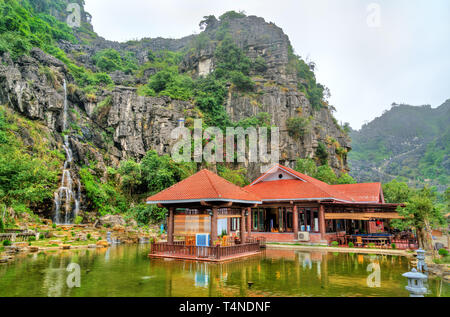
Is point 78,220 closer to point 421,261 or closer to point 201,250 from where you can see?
point 201,250

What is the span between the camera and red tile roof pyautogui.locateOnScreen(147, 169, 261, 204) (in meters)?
13.1

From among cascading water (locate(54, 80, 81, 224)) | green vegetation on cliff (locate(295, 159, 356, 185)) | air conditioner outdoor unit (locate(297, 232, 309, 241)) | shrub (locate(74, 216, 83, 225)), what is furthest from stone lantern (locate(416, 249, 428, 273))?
green vegetation on cliff (locate(295, 159, 356, 185))

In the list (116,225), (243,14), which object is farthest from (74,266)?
(243,14)

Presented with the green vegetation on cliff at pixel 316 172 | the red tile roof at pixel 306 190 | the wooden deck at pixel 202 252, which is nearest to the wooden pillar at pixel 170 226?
the wooden deck at pixel 202 252

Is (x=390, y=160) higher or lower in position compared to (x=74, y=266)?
higher

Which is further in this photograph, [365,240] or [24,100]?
[24,100]

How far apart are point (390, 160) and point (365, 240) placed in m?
75.3

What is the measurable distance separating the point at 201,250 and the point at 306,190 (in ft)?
32.4

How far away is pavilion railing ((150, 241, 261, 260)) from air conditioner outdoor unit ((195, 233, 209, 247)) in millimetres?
330

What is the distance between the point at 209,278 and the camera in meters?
9.40

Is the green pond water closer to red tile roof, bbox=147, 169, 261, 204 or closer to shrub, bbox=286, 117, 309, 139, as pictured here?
red tile roof, bbox=147, 169, 261, 204

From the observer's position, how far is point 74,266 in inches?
459

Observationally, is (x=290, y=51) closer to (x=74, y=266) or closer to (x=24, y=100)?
(x=24, y=100)
